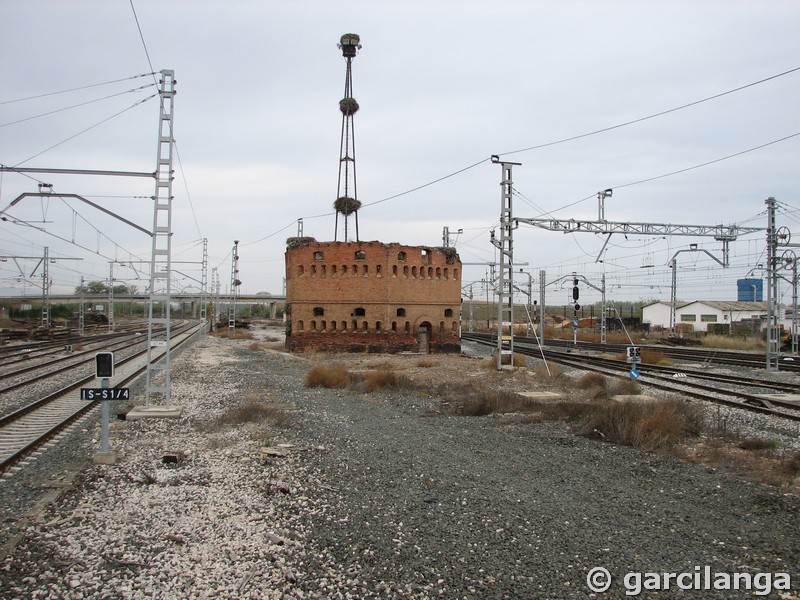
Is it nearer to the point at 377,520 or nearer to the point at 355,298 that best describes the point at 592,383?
the point at 377,520

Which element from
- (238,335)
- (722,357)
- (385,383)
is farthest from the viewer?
(238,335)

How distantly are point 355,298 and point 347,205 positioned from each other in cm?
698

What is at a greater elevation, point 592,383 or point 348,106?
point 348,106

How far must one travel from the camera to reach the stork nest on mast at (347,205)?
39375 mm

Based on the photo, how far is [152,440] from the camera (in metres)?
10.7

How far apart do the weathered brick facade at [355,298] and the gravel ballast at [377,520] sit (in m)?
25.6

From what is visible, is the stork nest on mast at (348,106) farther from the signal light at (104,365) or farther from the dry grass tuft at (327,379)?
the signal light at (104,365)

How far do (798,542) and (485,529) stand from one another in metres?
3.12

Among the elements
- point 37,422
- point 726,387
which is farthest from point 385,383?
point 726,387

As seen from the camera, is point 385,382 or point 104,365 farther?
point 385,382

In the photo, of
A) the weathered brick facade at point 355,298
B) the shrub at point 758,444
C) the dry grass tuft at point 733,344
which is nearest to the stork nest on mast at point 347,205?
the weathered brick facade at point 355,298

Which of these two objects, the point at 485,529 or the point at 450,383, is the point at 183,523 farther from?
the point at 450,383

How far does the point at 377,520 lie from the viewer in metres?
6.45

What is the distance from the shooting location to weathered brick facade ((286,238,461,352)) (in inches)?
1426
